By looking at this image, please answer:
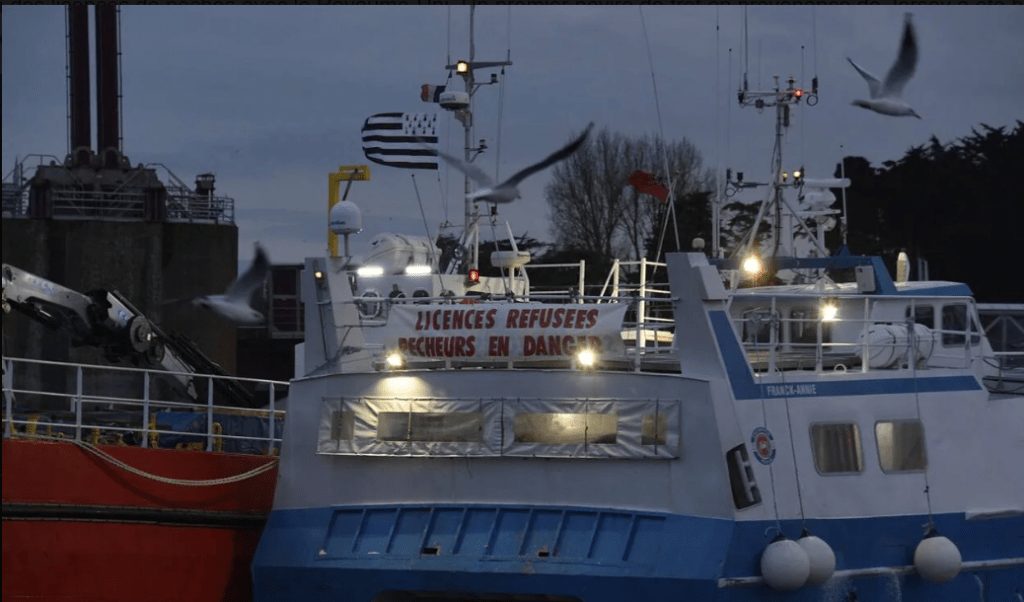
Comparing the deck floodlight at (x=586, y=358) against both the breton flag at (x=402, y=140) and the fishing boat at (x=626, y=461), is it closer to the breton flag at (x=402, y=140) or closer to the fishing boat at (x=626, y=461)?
the fishing boat at (x=626, y=461)

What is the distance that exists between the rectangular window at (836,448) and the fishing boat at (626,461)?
0.02 m

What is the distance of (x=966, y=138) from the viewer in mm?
49438

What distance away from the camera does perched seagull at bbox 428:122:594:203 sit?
1900 cm

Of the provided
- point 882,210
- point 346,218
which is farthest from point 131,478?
point 882,210

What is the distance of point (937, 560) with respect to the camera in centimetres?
1667

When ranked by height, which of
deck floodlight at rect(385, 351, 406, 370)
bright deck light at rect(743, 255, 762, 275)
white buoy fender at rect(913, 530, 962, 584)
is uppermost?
bright deck light at rect(743, 255, 762, 275)

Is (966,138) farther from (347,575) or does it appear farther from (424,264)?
(347,575)

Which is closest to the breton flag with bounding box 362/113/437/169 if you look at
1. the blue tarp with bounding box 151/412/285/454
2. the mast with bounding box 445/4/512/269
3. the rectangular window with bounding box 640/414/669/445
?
the mast with bounding box 445/4/512/269

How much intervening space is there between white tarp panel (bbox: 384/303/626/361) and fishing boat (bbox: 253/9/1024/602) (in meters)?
0.03

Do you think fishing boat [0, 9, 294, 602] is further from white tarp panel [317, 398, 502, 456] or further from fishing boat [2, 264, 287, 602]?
white tarp panel [317, 398, 502, 456]

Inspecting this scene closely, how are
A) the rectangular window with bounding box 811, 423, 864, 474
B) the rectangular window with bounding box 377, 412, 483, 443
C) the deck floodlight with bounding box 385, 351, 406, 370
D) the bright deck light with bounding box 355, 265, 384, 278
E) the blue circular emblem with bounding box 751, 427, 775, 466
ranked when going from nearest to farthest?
the blue circular emblem with bounding box 751, 427, 775, 466 < the rectangular window with bounding box 811, 423, 864, 474 < the rectangular window with bounding box 377, 412, 483, 443 < the deck floodlight with bounding box 385, 351, 406, 370 < the bright deck light with bounding box 355, 265, 384, 278

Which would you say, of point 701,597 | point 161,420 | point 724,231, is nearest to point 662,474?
point 701,597

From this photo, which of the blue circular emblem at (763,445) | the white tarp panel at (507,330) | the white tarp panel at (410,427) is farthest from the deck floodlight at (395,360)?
the blue circular emblem at (763,445)

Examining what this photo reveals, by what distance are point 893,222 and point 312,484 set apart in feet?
118
